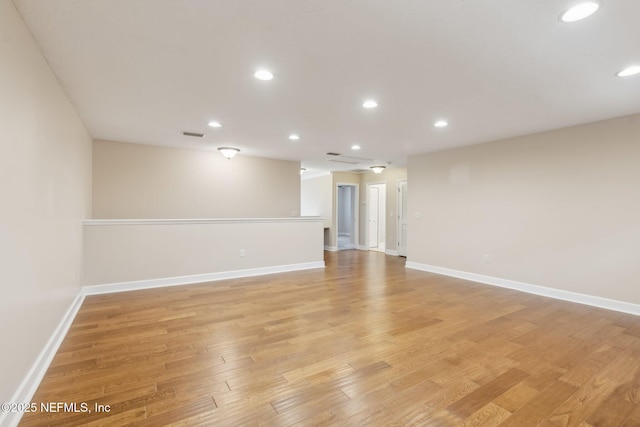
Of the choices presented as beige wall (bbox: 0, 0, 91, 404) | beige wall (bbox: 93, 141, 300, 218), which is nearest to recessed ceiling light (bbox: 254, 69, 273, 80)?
beige wall (bbox: 0, 0, 91, 404)

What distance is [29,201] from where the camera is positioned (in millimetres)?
2018

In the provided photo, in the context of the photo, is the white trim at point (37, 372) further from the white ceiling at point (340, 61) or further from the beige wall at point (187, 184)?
the beige wall at point (187, 184)

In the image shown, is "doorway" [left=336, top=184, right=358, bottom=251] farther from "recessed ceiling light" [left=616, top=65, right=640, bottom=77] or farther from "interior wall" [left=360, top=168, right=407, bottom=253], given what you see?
"recessed ceiling light" [left=616, top=65, right=640, bottom=77]

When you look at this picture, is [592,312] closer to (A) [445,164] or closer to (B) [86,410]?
(A) [445,164]

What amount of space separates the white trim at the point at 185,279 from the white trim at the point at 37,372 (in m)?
1.25

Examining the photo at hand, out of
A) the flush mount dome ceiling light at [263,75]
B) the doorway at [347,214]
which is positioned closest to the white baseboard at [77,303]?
the flush mount dome ceiling light at [263,75]

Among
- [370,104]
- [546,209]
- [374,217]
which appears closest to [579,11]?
[370,104]

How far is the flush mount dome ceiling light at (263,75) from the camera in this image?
260 cm

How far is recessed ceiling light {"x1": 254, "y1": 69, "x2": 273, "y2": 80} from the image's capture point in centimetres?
261

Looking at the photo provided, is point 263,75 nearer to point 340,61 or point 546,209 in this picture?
point 340,61

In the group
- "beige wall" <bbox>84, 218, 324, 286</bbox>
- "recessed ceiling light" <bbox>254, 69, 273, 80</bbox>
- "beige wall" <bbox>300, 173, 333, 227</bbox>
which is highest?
"recessed ceiling light" <bbox>254, 69, 273, 80</bbox>

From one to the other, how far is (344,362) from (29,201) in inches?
99.5

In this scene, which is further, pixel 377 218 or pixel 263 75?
pixel 377 218

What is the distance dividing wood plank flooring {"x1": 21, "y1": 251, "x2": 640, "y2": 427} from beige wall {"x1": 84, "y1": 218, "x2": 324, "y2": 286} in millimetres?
558
